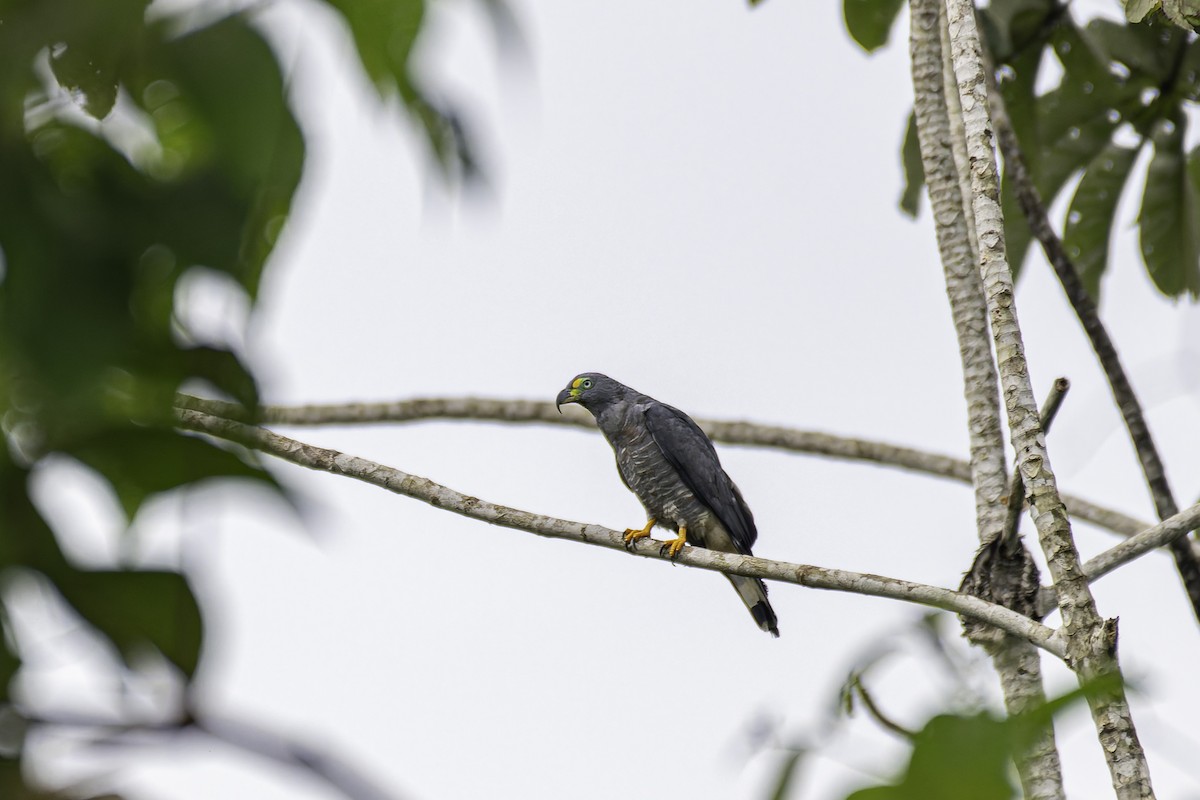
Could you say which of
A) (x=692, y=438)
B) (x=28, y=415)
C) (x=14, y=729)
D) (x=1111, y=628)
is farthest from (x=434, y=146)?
(x=692, y=438)

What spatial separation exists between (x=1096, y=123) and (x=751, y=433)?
2.30 metres

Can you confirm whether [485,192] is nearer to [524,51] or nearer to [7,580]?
[524,51]

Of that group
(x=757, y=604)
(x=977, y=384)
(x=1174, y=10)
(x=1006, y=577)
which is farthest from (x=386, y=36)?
(x=757, y=604)

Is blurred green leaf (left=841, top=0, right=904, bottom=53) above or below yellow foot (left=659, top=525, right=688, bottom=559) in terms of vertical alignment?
above

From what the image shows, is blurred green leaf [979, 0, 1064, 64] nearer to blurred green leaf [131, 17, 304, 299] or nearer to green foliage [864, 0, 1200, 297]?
green foliage [864, 0, 1200, 297]

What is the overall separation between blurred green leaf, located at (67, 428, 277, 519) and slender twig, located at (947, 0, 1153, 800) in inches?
95.9

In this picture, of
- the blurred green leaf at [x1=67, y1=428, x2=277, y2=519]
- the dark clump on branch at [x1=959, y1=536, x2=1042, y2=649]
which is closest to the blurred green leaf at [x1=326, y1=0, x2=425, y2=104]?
the blurred green leaf at [x1=67, y1=428, x2=277, y2=519]

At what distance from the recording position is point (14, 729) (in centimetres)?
90

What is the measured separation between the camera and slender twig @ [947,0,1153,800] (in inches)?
125

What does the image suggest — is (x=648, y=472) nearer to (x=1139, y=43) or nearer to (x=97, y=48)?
(x=1139, y=43)

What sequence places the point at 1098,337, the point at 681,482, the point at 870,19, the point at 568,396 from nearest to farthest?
the point at 1098,337
the point at 870,19
the point at 681,482
the point at 568,396

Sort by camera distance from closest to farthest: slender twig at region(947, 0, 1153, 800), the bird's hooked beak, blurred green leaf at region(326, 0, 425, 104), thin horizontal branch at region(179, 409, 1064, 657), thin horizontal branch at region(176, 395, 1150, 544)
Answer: blurred green leaf at region(326, 0, 425, 104)
slender twig at region(947, 0, 1153, 800)
thin horizontal branch at region(179, 409, 1064, 657)
thin horizontal branch at region(176, 395, 1150, 544)
the bird's hooked beak

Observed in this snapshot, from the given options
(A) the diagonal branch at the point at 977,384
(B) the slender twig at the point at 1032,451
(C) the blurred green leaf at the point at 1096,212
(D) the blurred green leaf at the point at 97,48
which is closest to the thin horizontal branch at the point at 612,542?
(B) the slender twig at the point at 1032,451

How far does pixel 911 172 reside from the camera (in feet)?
20.3
